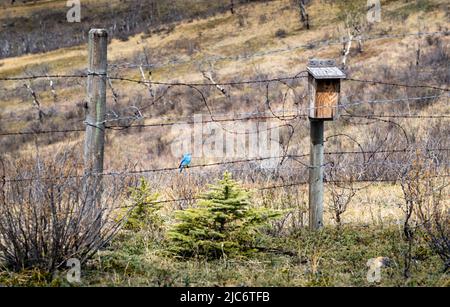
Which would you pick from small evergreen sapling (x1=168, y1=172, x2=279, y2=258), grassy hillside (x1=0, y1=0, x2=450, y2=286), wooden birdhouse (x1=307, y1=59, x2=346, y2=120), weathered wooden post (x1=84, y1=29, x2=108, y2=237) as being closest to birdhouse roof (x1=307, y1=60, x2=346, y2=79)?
wooden birdhouse (x1=307, y1=59, x2=346, y2=120)

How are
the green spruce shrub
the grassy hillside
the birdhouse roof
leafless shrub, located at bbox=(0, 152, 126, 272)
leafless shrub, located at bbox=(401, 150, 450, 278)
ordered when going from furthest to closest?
the green spruce shrub → the birdhouse roof → the grassy hillside → leafless shrub, located at bbox=(401, 150, 450, 278) → leafless shrub, located at bbox=(0, 152, 126, 272)

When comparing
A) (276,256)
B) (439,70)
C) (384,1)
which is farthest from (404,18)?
(276,256)

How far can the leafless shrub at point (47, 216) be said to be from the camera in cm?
484

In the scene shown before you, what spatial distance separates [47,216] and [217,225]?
163 centimetres

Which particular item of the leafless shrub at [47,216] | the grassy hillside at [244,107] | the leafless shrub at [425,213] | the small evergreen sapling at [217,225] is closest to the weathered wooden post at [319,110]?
the grassy hillside at [244,107]

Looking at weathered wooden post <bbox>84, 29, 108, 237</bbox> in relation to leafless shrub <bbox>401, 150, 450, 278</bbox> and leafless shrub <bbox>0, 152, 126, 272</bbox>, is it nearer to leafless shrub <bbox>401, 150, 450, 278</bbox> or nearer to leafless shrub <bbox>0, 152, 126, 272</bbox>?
leafless shrub <bbox>0, 152, 126, 272</bbox>

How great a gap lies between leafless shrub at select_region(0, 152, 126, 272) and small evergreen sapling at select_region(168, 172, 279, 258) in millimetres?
887

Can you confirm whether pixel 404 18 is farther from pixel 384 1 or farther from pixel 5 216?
pixel 5 216

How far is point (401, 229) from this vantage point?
20.9ft

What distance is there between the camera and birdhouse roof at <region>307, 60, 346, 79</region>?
611 centimetres

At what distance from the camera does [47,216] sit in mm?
4832

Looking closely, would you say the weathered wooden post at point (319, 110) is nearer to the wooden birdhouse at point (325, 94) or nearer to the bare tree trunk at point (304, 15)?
the wooden birdhouse at point (325, 94)
